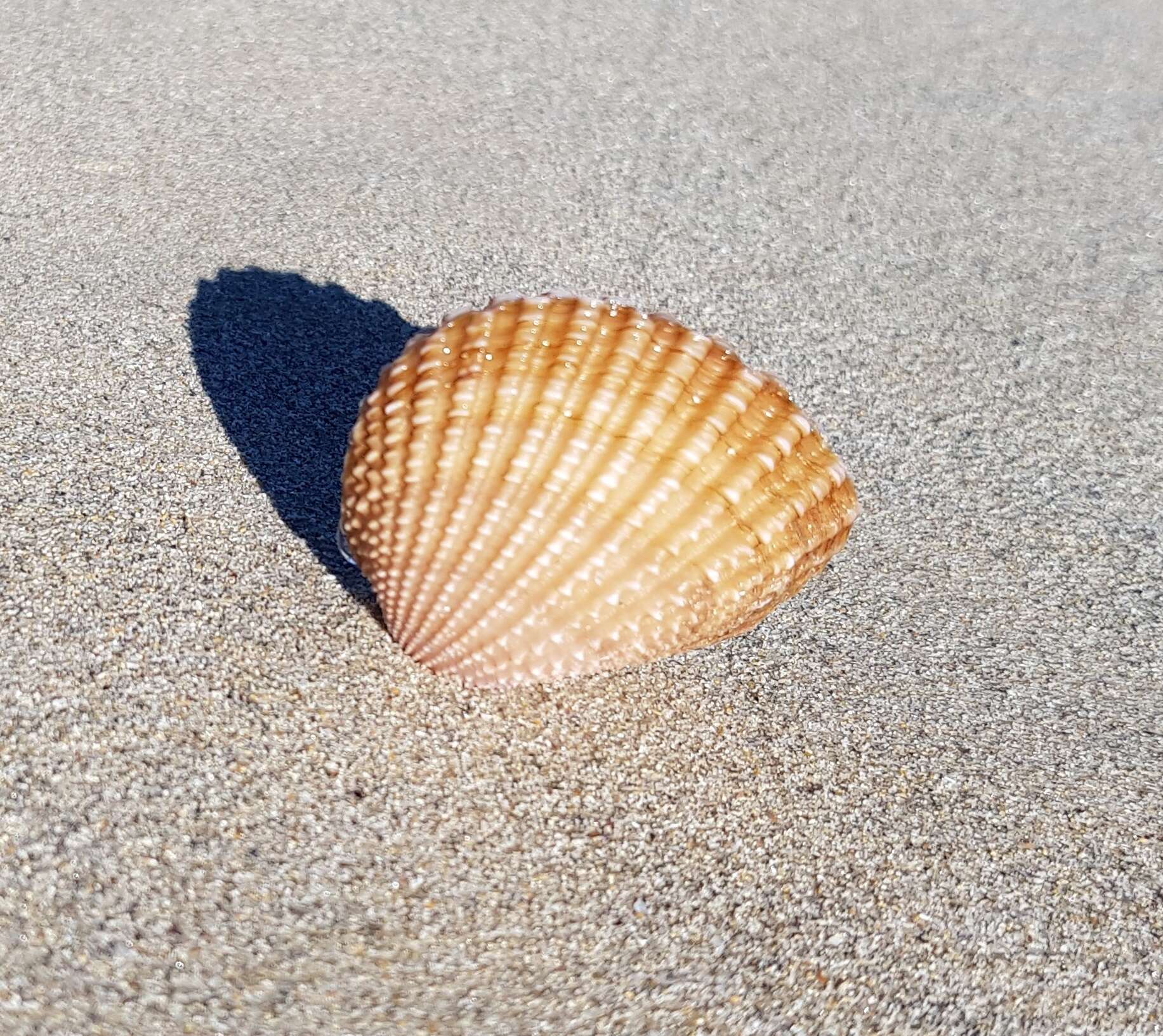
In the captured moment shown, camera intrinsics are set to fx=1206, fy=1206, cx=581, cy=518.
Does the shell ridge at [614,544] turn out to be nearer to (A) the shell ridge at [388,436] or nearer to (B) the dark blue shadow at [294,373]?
(A) the shell ridge at [388,436]

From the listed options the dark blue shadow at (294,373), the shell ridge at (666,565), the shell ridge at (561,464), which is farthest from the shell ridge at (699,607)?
the dark blue shadow at (294,373)

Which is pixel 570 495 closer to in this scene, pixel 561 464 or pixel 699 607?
pixel 561 464

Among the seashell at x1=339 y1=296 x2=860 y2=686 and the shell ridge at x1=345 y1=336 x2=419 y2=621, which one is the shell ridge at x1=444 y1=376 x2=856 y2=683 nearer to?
the seashell at x1=339 y1=296 x2=860 y2=686

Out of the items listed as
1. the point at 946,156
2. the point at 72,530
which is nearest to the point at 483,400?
the point at 72,530

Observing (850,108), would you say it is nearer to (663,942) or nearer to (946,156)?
(946,156)

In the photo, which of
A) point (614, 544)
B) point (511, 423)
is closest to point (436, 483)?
point (511, 423)

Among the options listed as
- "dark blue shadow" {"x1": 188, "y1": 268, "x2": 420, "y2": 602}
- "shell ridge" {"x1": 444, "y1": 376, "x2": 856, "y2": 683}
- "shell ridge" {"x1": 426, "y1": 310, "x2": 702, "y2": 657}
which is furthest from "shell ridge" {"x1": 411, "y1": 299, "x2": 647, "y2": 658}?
"dark blue shadow" {"x1": 188, "y1": 268, "x2": 420, "y2": 602}
